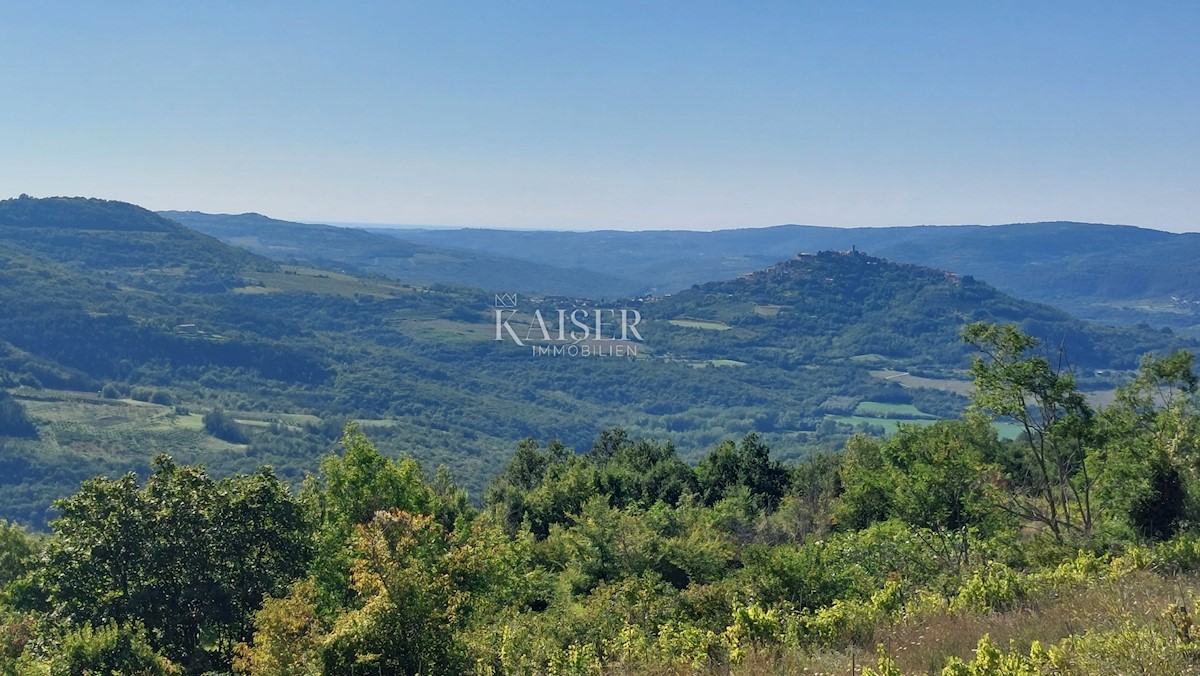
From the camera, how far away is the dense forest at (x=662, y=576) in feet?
34.2

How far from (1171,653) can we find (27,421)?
8321 inches

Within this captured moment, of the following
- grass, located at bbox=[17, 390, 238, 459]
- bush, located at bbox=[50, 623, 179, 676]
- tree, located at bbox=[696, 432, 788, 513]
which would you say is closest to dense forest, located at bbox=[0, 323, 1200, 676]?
bush, located at bbox=[50, 623, 179, 676]

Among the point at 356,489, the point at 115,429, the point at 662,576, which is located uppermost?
the point at 356,489

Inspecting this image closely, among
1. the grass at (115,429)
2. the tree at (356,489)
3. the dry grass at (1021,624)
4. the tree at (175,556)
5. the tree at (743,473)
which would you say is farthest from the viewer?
the grass at (115,429)

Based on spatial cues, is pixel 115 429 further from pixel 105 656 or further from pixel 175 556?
pixel 105 656

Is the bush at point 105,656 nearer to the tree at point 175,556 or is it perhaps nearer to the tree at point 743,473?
the tree at point 175,556

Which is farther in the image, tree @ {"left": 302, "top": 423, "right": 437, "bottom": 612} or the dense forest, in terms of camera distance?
tree @ {"left": 302, "top": 423, "right": 437, "bottom": 612}

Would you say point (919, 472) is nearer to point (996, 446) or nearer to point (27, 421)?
point (996, 446)

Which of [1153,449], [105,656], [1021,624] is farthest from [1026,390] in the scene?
[105,656]

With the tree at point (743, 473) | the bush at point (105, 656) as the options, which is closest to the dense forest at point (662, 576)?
the bush at point (105, 656)

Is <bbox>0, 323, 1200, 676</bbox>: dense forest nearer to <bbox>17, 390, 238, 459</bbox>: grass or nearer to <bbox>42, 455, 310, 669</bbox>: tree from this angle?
Answer: <bbox>42, 455, 310, 669</bbox>: tree

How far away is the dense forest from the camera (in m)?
10.4

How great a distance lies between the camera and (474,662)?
11.1 meters

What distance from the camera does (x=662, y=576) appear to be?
2291 centimetres
